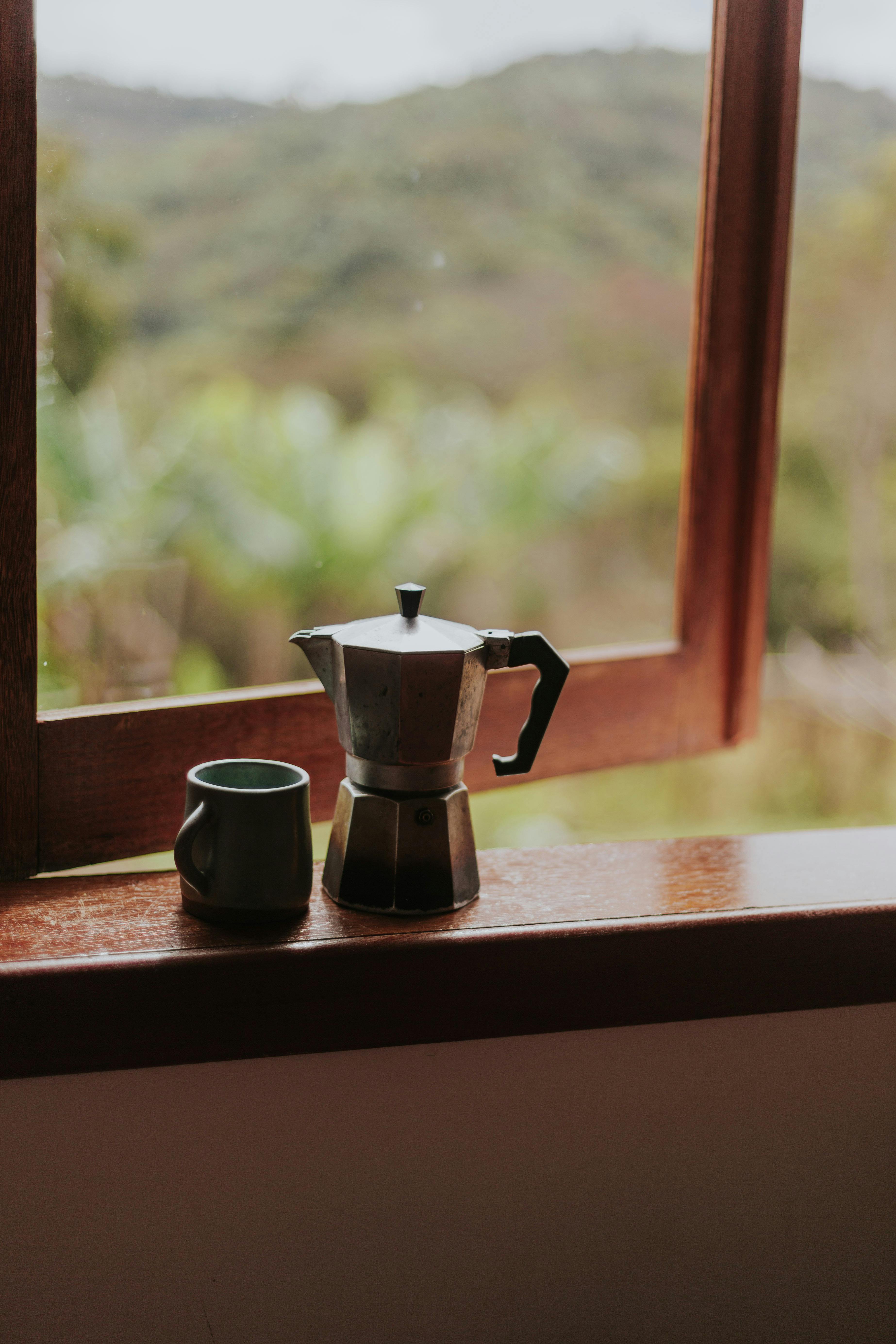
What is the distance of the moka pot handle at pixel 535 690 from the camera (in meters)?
0.84

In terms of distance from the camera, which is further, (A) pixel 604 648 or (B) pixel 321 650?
(A) pixel 604 648

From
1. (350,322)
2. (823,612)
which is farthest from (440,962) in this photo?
(823,612)

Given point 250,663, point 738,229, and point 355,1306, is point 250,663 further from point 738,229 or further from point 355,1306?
point 738,229

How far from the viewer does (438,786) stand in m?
0.83

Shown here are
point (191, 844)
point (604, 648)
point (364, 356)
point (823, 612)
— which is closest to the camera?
point (191, 844)

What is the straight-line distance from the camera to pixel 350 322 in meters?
1.18

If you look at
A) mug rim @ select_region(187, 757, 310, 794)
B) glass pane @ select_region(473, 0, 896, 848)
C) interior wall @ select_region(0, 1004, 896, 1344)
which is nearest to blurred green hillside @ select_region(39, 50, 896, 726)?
mug rim @ select_region(187, 757, 310, 794)

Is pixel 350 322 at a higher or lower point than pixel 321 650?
higher

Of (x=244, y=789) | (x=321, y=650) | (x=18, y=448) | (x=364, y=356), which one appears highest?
(x=364, y=356)

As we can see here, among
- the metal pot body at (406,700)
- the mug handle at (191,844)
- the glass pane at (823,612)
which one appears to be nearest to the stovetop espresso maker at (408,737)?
the metal pot body at (406,700)

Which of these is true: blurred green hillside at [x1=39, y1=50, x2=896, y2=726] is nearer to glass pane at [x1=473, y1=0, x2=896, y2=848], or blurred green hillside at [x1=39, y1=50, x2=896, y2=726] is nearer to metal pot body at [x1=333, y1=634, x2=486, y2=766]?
metal pot body at [x1=333, y1=634, x2=486, y2=766]

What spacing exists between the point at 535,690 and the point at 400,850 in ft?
0.57

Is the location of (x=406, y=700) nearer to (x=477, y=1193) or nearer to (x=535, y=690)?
(x=535, y=690)

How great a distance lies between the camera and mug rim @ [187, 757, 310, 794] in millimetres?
774
